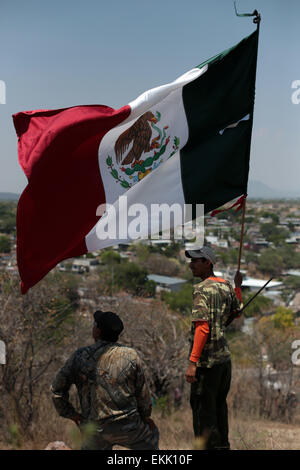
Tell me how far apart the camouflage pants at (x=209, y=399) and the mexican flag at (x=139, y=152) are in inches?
54.2

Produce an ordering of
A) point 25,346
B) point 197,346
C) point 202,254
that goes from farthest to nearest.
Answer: point 25,346 → point 202,254 → point 197,346

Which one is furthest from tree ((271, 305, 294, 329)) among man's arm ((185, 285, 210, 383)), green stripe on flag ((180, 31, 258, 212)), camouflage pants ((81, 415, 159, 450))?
camouflage pants ((81, 415, 159, 450))

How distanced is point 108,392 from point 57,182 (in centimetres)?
185

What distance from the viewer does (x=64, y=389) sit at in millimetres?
3045

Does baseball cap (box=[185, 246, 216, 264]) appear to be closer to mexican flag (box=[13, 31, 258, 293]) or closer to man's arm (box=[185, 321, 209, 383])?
man's arm (box=[185, 321, 209, 383])

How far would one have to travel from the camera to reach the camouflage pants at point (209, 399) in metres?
3.45

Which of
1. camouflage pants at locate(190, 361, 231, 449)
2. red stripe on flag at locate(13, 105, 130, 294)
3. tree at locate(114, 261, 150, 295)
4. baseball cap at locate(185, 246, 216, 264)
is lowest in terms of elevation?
tree at locate(114, 261, 150, 295)

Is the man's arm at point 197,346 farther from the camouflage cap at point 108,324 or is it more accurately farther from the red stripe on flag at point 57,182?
the red stripe on flag at point 57,182

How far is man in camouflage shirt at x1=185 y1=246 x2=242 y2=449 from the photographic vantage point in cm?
340

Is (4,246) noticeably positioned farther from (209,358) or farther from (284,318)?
(209,358)

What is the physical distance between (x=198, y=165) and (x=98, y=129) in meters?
0.95

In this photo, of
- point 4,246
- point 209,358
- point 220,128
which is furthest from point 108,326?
point 4,246

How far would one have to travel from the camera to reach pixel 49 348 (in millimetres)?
12484

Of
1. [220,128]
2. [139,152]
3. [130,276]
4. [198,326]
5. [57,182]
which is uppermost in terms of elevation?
[220,128]
